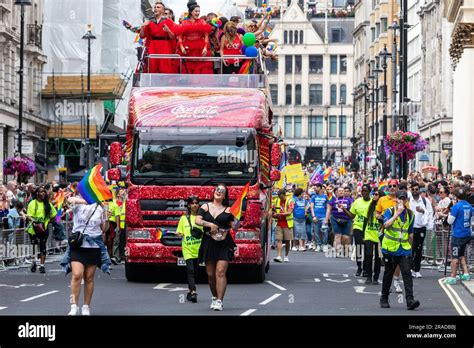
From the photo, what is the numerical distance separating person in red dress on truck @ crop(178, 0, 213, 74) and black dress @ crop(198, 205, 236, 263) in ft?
23.6

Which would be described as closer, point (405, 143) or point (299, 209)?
point (299, 209)

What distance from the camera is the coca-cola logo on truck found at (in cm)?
2467

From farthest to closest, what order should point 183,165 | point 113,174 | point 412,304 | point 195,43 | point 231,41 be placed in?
1. point 231,41
2. point 195,43
3. point 113,174
4. point 183,165
5. point 412,304

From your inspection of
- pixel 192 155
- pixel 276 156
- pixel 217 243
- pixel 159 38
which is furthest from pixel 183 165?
pixel 217 243

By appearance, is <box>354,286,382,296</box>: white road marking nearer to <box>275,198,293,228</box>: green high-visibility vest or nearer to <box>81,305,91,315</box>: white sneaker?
<box>81,305,91,315</box>: white sneaker

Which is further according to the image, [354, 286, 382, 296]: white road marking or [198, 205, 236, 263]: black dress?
[354, 286, 382, 296]: white road marking

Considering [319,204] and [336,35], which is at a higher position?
[336,35]

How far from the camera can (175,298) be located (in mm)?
21734

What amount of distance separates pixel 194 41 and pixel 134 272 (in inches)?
182

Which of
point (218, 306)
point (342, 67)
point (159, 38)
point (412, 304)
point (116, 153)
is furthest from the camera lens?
point (342, 67)

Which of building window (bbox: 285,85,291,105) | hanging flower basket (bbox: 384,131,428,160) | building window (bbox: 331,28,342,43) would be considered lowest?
hanging flower basket (bbox: 384,131,428,160)

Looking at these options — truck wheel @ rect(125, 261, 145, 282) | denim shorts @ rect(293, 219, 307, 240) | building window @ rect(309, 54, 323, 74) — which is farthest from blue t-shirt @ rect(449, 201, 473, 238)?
building window @ rect(309, 54, 323, 74)

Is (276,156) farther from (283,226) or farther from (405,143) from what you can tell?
(405,143)

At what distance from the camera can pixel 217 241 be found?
19.6 m
